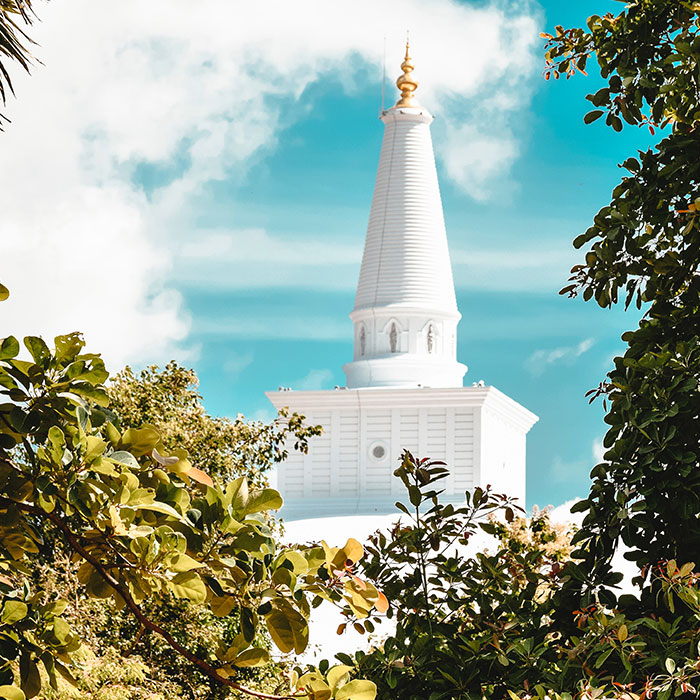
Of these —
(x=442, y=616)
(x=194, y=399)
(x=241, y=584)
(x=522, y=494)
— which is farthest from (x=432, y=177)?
(x=241, y=584)

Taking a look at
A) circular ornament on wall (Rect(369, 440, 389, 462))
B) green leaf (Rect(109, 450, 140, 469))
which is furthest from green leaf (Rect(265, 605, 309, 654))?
circular ornament on wall (Rect(369, 440, 389, 462))

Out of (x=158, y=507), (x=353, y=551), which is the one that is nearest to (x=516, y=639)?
(x=353, y=551)

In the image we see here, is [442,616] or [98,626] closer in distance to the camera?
[442,616]

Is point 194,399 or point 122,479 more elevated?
point 194,399

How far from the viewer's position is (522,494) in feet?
92.4

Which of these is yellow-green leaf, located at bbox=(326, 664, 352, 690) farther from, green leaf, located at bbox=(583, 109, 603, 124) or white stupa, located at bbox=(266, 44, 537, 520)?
white stupa, located at bbox=(266, 44, 537, 520)

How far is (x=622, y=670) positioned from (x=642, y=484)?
0.68 m

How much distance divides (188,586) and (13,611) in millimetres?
549

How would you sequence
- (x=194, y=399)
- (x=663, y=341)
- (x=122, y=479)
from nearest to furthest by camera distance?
(x=122, y=479) < (x=663, y=341) < (x=194, y=399)

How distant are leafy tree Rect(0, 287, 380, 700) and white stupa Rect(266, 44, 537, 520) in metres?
21.8

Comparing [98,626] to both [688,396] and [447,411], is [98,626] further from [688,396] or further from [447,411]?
[447,411]

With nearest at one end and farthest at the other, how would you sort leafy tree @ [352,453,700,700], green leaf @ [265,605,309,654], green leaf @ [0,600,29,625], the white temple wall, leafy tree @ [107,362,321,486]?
green leaf @ [265,605,309,654]
green leaf @ [0,600,29,625]
leafy tree @ [352,453,700,700]
leafy tree @ [107,362,321,486]
the white temple wall

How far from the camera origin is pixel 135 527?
2498mm

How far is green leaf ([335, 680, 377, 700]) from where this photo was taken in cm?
272
